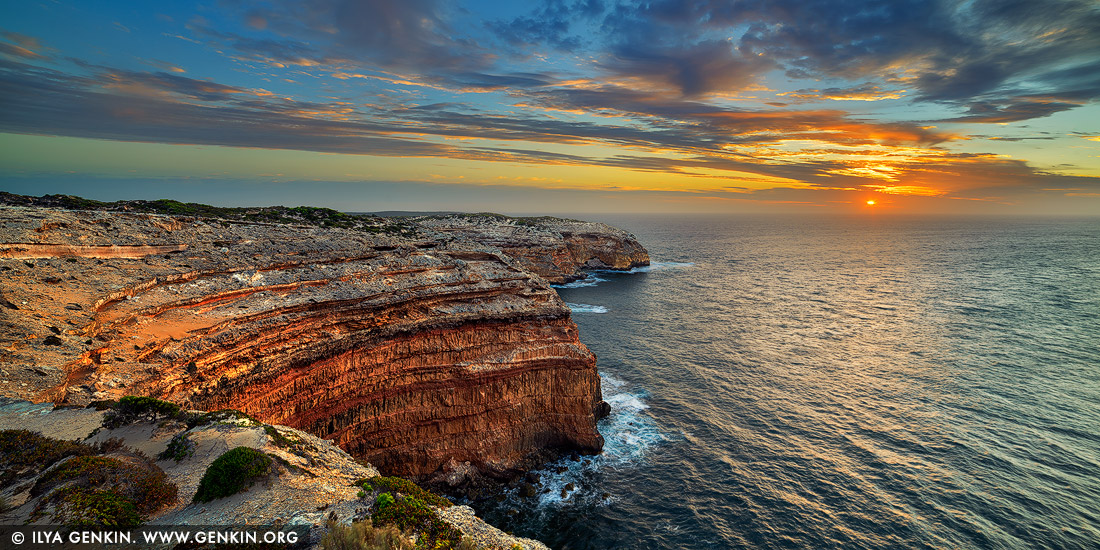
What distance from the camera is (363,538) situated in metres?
12.1

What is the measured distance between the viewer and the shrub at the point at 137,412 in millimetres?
17250

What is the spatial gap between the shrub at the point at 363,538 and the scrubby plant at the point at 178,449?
721 centimetres

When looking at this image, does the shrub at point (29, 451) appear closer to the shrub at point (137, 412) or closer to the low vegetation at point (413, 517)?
the shrub at point (137, 412)

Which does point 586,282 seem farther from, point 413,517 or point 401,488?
point 413,517

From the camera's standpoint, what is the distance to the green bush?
13945 millimetres

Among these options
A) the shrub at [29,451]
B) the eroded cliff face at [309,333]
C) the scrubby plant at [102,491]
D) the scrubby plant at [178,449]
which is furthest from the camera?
the eroded cliff face at [309,333]

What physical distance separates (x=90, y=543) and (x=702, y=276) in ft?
383

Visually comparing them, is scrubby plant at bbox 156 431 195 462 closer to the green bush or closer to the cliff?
the cliff

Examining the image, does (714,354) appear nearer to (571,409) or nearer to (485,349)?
(571,409)

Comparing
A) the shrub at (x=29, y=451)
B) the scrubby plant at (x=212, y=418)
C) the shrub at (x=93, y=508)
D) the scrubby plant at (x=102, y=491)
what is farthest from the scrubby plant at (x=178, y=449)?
the shrub at (x=93, y=508)

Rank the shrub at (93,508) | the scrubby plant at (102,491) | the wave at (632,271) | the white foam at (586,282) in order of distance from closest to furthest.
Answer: the shrub at (93,508) < the scrubby plant at (102,491) < the white foam at (586,282) < the wave at (632,271)

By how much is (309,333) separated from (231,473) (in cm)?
1702

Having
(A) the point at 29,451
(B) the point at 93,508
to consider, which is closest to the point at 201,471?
(B) the point at 93,508

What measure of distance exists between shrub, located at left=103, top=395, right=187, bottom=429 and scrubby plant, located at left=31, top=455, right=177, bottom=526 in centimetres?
370
